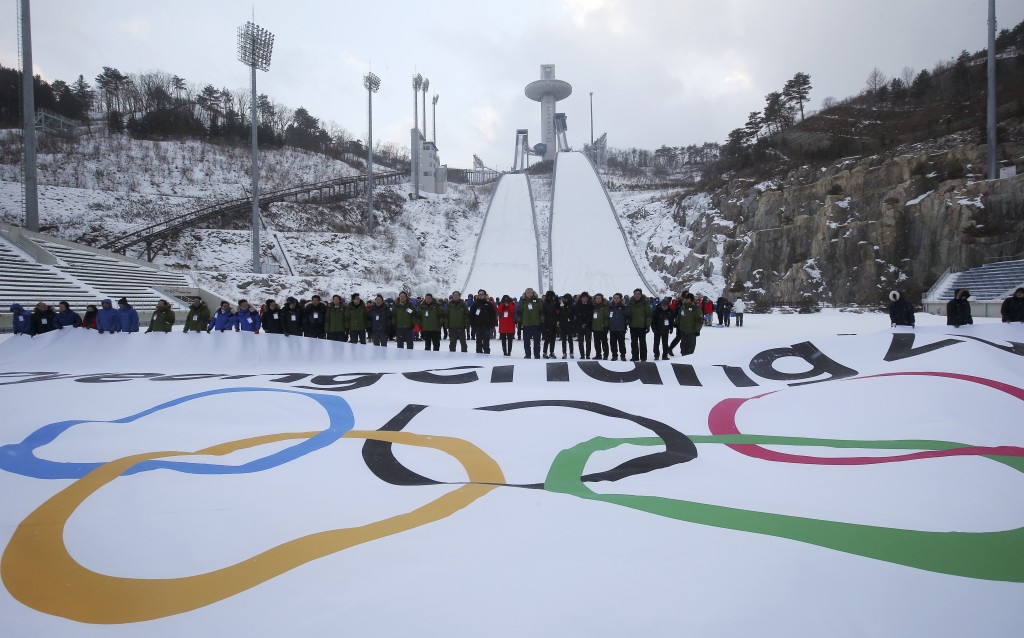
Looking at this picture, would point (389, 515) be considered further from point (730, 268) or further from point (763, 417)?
point (730, 268)

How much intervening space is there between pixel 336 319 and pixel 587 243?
57.2 ft

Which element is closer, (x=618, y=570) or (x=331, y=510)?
(x=618, y=570)

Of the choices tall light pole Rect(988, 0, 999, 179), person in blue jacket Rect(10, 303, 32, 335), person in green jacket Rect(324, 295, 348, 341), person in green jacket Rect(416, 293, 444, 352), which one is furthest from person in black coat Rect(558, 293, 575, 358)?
tall light pole Rect(988, 0, 999, 179)

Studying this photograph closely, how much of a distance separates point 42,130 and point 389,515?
49858mm

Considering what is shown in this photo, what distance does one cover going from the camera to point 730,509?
94.0 inches

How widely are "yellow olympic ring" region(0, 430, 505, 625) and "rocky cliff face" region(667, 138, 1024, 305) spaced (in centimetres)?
2252

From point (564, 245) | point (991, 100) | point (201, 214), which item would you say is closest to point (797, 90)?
point (991, 100)

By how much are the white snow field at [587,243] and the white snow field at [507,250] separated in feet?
4.35

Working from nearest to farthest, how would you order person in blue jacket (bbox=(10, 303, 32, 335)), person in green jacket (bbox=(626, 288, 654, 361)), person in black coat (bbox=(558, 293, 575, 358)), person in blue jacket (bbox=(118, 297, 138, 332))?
person in green jacket (bbox=(626, 288, 654, 361))
person in blue jacket (bbox=(118, 297, 138, 332))
person in blue jacket (bbox=(10, 303, 32, 335))
person in black coat (bbox=(558, 293, 575, 358))

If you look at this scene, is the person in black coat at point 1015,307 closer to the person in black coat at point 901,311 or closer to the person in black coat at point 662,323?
the person in black coat at point 901,311

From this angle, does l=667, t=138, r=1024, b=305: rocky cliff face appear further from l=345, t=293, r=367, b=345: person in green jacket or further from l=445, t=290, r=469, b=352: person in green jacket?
l=345, t=293, r=367, b=345: person in green jacket

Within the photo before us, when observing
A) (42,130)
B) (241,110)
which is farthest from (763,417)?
(241,110)

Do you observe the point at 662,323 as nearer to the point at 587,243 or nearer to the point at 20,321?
the point at 20,321

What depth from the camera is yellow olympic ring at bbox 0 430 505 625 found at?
5.87 ft
